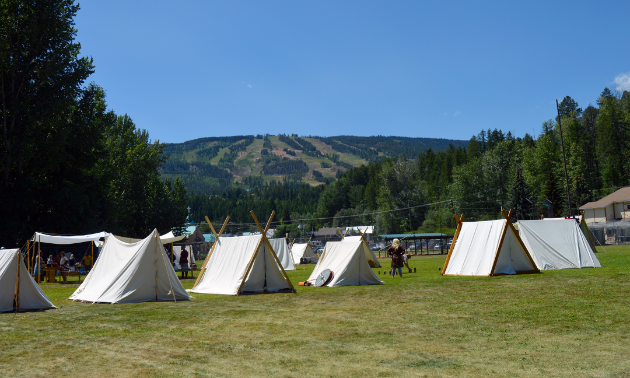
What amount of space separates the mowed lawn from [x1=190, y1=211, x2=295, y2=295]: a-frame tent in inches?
104

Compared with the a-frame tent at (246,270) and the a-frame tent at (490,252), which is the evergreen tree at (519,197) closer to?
the a-frame tent at (490,252)

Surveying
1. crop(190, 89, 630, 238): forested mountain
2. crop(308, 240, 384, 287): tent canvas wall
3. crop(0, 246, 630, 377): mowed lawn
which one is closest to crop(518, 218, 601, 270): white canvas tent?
crop(0, 246, 630, 377): mowed lawn

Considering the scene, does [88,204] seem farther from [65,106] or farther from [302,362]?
[302,362]

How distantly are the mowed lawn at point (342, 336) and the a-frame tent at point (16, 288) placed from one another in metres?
0.71

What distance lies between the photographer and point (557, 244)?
22.6 meters

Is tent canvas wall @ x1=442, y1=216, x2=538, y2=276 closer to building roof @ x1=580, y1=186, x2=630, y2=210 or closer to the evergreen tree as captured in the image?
building roof @ x1=580, y1=186, x2=630, y2=210

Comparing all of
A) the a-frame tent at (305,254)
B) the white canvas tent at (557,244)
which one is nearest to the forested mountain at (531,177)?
the a-frame tent at (305,254)

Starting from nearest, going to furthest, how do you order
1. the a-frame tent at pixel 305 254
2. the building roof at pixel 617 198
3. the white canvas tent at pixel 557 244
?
1. the white canvas tent at pixel 557 244
2. the a-frame tent at pixel 305 254
3. the building roof at pixel 617 198

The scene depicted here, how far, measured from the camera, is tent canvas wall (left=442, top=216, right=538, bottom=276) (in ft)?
64.7

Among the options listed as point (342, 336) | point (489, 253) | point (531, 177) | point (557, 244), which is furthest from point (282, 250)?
point (531, 177)

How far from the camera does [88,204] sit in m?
33.3

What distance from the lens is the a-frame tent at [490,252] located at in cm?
1973

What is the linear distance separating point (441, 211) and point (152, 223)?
56.6 metres

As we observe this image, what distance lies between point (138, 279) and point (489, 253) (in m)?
13.8
